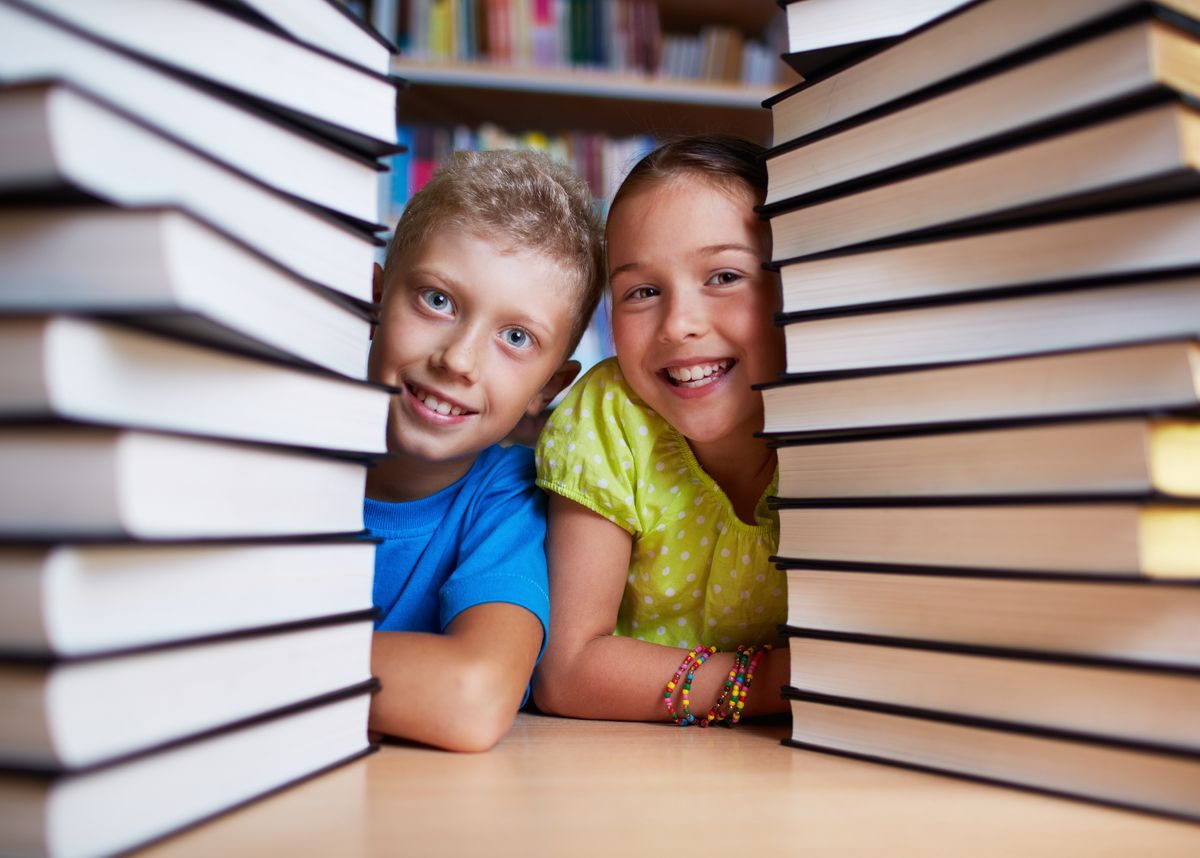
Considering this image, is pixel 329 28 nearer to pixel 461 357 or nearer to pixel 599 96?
pixel 461 357

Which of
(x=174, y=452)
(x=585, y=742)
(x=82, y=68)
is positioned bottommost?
(x=585, y=742)

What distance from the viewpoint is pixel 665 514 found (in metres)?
0.97

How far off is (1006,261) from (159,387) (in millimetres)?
496

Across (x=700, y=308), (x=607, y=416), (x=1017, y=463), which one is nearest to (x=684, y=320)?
(x=700, y=308)

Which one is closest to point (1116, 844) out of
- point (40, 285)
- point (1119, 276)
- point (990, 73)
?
point (1119, 276)

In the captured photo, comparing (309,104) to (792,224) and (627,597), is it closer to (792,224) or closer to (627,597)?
(792,224)

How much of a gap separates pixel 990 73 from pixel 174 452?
0.51 metres

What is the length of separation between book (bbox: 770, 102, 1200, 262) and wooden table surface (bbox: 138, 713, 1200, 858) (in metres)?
0.36

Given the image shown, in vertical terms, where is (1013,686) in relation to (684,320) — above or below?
below

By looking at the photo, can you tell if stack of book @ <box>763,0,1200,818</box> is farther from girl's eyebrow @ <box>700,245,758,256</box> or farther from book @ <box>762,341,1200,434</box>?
girl's eyebrow @ <box>700,245,758,256</box>

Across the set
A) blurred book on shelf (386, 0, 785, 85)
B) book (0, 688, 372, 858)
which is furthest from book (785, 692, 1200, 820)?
blurred book on shelf (386, 0, 785, 85)

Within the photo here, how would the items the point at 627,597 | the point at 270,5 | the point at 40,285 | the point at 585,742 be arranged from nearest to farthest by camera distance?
1. the point at 40,285
2. the point at 270,5
3. the point at 585,742
4. the point at 627,597

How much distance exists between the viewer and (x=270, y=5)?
0.49m

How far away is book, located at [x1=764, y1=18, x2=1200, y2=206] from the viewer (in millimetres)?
438
